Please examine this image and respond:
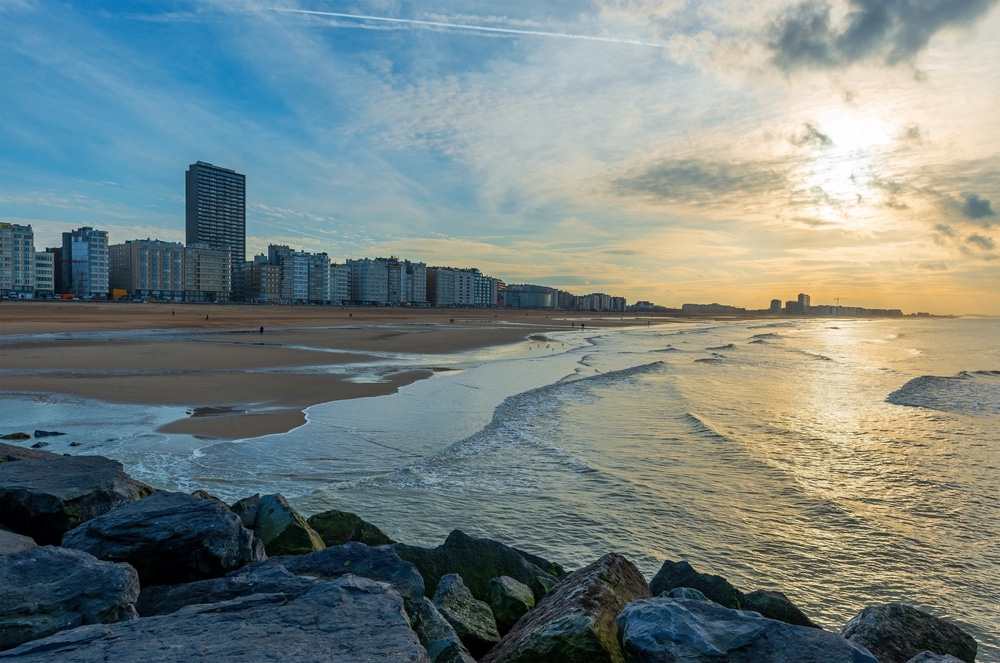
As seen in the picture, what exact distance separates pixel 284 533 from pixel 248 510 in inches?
33.0

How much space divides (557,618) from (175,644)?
85.5 inches

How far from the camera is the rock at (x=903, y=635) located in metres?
3.89

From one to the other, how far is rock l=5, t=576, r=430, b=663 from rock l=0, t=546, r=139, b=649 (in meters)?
0.38

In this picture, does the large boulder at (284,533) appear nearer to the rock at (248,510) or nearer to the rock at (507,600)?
the rock at (248,510)

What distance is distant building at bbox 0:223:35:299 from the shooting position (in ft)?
318

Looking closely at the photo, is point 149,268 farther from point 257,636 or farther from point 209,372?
point 257,636

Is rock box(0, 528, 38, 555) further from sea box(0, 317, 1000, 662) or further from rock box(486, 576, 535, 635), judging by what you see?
rock box(486, 576, 535, 635)

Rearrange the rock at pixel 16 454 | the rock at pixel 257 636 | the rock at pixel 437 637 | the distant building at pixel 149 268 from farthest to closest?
the distant building at pixel 149 268, the rock at pixel 16 454, the rock at pixel 437 637, the rock at pixel 257 636

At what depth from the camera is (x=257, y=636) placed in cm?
286

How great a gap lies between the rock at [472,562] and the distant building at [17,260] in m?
123

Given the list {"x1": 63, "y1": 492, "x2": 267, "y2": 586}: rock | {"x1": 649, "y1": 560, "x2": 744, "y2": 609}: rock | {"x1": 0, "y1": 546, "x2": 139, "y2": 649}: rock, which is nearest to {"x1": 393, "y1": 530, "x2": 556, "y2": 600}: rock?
{"x1": 649, "y1": 560, "x2": 744, "y2": 609}: rock

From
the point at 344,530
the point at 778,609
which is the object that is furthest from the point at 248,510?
the point at 778,609

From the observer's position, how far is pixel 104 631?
2.88m

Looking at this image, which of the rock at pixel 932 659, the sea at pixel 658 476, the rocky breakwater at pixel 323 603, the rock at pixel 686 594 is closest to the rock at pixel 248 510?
the rocky breakwater at pixel 323 603
